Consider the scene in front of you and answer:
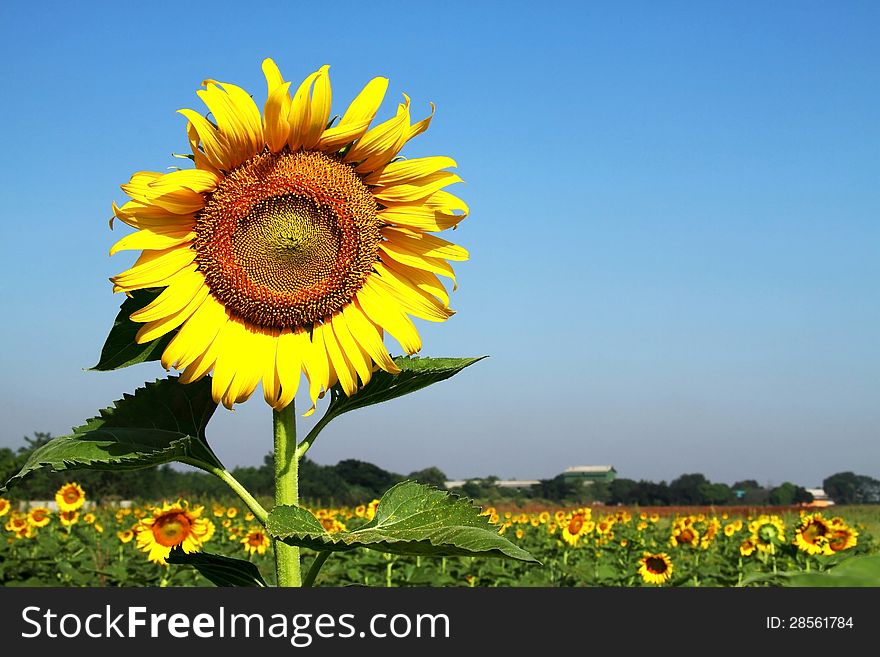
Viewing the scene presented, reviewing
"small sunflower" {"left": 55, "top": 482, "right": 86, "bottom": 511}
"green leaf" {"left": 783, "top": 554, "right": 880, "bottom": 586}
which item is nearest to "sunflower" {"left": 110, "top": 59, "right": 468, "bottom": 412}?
"green leaf" {"left": 783, "top": 554, "right": 880, "bottom": 586}

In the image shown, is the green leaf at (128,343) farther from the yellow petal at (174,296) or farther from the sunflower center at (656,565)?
the sunflower center at (656,565)

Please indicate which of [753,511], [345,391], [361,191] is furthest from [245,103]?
[753,511]

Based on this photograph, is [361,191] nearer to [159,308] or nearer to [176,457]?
[159,308]

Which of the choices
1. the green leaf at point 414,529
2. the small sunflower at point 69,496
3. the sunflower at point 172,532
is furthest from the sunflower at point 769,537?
the green leaf at point 414,529

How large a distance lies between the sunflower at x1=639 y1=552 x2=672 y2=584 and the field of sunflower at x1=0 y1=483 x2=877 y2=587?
15 mm

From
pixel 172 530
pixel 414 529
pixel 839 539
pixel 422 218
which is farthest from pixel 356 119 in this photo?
pixel 839 539

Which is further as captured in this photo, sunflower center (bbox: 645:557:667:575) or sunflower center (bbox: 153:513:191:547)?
sunflower center (bbox: 645:557:667:575)

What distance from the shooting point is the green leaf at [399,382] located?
2592 mm

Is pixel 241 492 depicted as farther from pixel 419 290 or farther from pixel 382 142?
pixel 382 142

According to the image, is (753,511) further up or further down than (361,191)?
further down

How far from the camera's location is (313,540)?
83.9 inches

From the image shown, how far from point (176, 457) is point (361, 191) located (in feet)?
2.93

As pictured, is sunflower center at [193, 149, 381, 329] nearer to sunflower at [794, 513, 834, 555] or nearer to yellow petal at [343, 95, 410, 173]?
yellow petal at [343, 95, 410, 173]

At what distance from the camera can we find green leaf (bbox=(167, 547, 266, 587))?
260 cm
